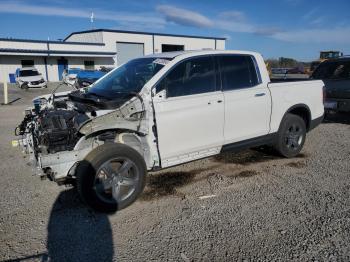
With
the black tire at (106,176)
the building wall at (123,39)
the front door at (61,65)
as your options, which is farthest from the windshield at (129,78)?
the building wall at (123,39)

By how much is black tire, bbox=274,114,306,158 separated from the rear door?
1.38 feet

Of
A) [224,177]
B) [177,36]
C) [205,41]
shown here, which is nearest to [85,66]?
[177,36]

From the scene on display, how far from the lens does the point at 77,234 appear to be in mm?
3646

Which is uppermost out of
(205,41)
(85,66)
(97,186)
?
(205,41)

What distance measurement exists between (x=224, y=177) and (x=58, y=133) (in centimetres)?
262

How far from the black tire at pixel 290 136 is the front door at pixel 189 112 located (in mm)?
1456

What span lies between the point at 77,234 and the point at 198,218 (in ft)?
4.52

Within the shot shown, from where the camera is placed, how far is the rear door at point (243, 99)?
195 inches

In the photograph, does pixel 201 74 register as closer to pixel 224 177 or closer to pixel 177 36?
pixel 224 177

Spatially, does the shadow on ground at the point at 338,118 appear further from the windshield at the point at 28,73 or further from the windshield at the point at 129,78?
the windshield at the point at 28,73

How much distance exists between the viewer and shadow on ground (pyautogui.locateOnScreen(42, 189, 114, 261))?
3258 millimetres

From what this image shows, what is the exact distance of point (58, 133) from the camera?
394 centimetres

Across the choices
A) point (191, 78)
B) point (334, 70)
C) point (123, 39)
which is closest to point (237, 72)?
point (191, 78)

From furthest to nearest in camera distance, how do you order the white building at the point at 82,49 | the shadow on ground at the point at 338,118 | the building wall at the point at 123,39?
the building wall at the point at 123,39, the white building at the point at 82,49, the shadow on ground at the point at 338,118
